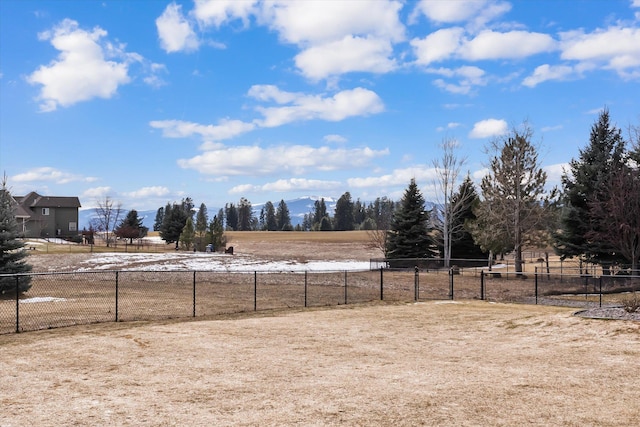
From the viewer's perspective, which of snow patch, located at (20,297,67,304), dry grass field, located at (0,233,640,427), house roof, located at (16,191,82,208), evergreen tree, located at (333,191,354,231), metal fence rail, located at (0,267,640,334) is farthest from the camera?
evergreen tree, located at (333,191,354,231)

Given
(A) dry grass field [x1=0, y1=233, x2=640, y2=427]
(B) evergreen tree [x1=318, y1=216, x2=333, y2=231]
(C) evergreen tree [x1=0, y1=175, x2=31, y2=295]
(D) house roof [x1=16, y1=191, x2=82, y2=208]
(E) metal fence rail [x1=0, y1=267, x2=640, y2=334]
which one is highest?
(D) house roof [x1=16, y1=191, x2=82, y2=208]

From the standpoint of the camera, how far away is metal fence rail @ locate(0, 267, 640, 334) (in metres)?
20.5

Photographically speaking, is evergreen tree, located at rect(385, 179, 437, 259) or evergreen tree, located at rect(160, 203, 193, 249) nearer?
evergreen tree, located at rect(385, 179, 437, 259)

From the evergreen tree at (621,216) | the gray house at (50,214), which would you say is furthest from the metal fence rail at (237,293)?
the gray house at (50,214)

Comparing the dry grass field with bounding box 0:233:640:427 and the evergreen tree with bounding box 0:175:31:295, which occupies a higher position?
the evergreen tree with bounding box 0:175:31:295

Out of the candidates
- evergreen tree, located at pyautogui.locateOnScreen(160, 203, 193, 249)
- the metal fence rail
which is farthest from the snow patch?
evergreen tree, located at pyautogui.locateOnScreen(160, 203, 193, 249)

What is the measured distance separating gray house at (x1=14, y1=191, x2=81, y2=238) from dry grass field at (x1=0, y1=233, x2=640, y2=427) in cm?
7899

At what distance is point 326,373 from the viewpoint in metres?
11.1

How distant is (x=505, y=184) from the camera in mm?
44812

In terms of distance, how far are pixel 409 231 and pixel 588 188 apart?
1673 centimetres

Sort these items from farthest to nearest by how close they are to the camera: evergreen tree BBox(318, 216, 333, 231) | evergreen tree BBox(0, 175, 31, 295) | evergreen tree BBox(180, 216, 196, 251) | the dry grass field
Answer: evergreen tree BBox(318, 216, 333, 231), evergreen tree BBox(180, 216, 196, 251), evergreen tree BBox(0, 175, 31, 295), the dry grass field

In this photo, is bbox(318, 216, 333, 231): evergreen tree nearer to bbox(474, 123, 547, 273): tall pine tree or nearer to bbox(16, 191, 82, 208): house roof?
bbox(16, 191, 82, 208): house roof

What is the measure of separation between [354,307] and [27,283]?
15.9 metres

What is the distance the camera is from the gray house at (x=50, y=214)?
86.6 metres
